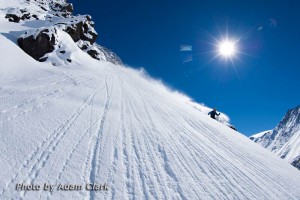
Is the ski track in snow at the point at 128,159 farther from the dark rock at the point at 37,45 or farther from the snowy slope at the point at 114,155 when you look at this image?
the dark rock at the point at 37,45

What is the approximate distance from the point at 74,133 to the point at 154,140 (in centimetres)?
249

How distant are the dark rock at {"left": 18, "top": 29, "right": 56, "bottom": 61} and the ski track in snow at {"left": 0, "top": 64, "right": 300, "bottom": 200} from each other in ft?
49.2

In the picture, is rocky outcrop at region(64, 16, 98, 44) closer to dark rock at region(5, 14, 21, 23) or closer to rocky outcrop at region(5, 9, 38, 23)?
dark rock at region(5, 14, 21, 23)

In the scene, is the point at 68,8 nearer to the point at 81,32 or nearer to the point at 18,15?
the point at 18,15

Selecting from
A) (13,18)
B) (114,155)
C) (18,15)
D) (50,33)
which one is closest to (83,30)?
(18,15)

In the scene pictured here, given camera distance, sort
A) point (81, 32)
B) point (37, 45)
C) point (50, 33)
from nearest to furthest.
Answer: point (37, 45)
point (50, 33)
point (81, 32)

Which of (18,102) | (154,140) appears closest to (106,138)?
(154,140)

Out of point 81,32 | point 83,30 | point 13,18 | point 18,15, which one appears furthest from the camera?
point 83,30

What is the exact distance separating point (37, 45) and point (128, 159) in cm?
2278

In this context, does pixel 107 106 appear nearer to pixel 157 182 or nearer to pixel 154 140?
pixel 154 140

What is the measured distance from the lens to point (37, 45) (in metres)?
25.7

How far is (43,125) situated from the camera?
7.77m

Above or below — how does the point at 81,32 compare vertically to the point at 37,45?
above

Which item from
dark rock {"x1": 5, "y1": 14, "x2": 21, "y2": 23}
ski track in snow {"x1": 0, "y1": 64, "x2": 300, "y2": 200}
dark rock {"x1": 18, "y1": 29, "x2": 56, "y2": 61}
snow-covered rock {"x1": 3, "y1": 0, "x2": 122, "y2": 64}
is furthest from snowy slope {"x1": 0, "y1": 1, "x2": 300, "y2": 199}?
dark rock {"x1": 5, "y1": 14, "x2": 21, "y2": 23}
